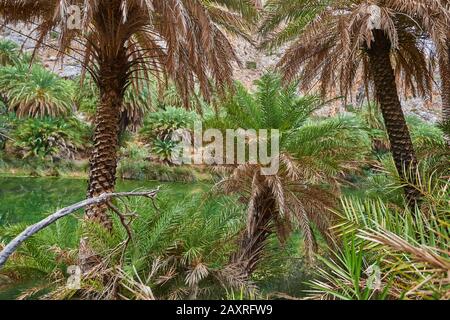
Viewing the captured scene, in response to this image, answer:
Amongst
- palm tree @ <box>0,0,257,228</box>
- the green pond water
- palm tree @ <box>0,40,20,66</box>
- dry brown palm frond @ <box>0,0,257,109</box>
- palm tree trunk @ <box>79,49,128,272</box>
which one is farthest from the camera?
palm tree @ <box>0,40,20,66</box>

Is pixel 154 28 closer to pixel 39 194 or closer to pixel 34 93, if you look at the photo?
pixel 39 194

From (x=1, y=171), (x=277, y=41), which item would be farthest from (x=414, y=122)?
(x=1, y=171)

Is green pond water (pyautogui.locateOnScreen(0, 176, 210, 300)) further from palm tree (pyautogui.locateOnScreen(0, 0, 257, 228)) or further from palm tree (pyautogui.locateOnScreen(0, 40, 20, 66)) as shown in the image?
palm tree (pyautogui.locateOnScreen(0, 40, 20, 66))

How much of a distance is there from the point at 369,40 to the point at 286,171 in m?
1.85

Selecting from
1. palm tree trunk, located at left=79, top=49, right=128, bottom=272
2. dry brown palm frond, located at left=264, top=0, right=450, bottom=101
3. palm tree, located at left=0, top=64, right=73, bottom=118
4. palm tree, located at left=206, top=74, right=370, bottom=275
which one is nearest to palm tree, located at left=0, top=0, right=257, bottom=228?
palm tree trunk, located at left=79, top=49, right=128, bottom=272

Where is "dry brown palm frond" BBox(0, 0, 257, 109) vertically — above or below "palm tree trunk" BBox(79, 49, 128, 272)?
above

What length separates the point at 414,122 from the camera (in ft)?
59.5

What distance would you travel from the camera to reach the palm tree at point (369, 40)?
513 cm

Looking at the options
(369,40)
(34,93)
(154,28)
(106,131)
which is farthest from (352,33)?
(34,93)

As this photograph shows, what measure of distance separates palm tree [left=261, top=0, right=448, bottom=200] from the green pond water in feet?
12.2

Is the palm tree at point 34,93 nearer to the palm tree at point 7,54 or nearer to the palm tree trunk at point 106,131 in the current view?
the palm tree at point 7,54

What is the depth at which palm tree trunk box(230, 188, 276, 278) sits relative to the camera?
5.39 metres
